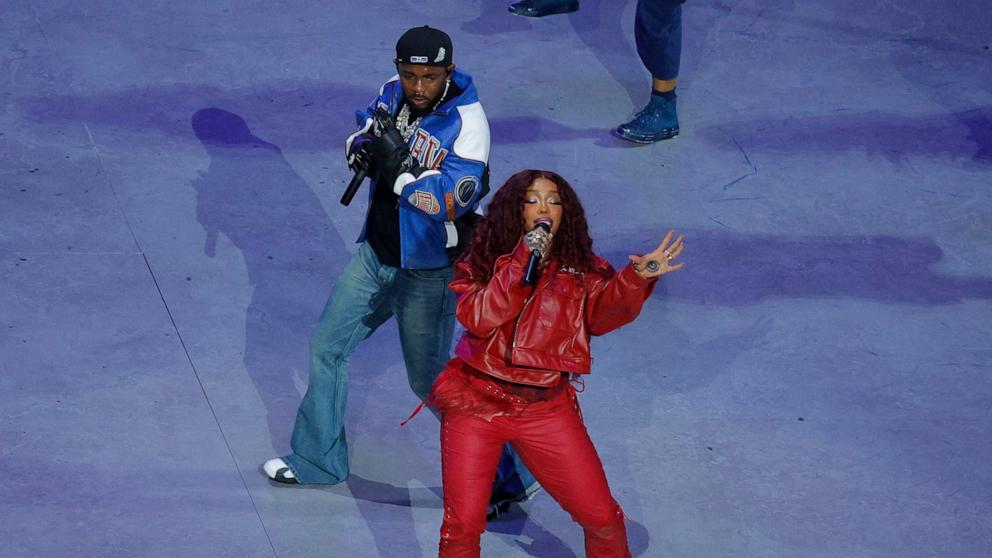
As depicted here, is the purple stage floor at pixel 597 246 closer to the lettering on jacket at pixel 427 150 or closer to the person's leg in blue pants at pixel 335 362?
the person's leg in blue pants at pixel 335 362

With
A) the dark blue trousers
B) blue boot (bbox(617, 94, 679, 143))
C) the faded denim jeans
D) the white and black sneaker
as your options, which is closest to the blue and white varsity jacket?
the faded denim jeans

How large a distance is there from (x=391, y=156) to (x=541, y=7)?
474 centimetres

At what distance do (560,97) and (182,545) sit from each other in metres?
4.19

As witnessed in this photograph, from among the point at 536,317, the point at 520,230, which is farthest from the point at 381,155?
the point at 536,317

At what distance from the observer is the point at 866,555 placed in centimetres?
496

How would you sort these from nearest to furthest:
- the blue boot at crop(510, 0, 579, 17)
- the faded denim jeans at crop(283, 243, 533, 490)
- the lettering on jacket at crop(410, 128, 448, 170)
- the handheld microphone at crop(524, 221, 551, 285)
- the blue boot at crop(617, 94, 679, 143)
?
1. the handheld microphone at crop(524, 221, 551, 285)
2. the lettering on jacket at crop(410, 128, 448, 170)
3. the faded denim jeans at crop(283, 243, 533, 490)
4. the blue boot at crop(617, 94, 679, 143)
5. the blue boot at crop(510, 0, 579, 17)

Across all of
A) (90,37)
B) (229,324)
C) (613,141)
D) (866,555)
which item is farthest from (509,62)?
(866,555)

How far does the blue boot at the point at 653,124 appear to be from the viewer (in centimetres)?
782

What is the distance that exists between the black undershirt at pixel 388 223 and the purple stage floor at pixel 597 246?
0.97 meters

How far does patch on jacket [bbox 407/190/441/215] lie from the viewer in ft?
15.0

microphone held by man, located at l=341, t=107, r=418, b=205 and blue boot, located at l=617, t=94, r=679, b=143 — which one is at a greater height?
microphone held by man, located at l=341, t=107, r=418, b=205

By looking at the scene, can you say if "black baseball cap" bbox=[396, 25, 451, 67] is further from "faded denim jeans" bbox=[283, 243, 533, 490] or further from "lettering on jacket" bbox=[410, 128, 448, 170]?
"faded denim jeans" bbox=[283, 243, 533, 490]

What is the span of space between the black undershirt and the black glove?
11cm

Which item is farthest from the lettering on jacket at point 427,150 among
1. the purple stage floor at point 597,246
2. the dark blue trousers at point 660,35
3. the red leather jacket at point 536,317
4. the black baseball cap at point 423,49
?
the dark blue trousers at point 660,35
